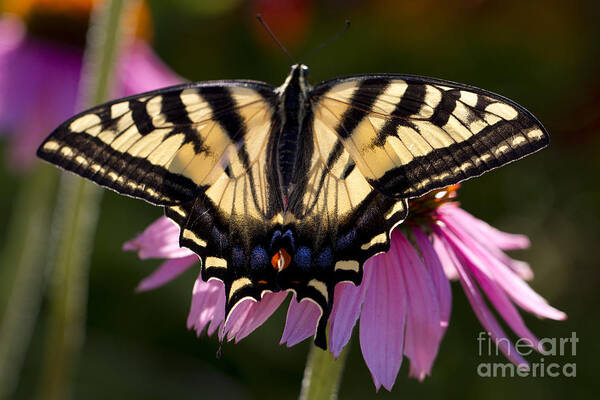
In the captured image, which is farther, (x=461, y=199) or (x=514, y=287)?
(x=461, y=199)

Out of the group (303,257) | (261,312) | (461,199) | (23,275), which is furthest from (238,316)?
(461,199)

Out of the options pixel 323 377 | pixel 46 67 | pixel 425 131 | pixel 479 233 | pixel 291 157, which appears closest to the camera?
pixel 323 377

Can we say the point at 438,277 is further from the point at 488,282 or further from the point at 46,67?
the point at 46,67

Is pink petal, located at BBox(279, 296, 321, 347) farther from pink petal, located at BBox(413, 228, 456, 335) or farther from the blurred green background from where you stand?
the blurred green background

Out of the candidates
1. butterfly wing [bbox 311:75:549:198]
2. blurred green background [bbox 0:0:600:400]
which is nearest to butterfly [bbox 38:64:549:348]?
butterfly wing [bbox 311:75:549:198]

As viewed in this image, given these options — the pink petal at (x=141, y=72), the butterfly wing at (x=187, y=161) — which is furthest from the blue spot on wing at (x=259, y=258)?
the pink petal at (x=141, y=72)

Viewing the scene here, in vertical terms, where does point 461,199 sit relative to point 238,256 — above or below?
above

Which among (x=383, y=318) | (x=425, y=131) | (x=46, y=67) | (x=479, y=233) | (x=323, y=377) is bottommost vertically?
(x=323, y=377)
